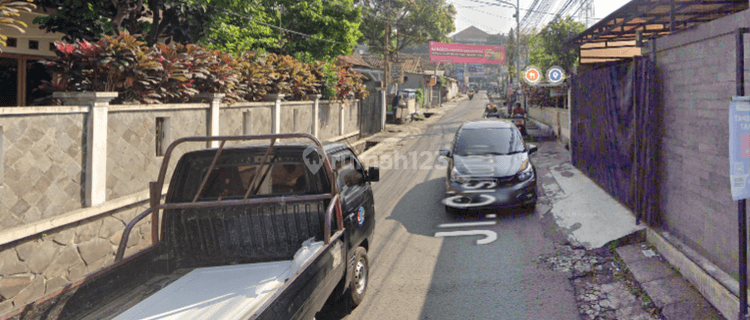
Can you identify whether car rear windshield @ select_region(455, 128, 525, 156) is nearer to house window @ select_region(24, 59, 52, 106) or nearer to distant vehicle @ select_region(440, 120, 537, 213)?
distant vehicle @ select_region(440, 120, 537, 213)

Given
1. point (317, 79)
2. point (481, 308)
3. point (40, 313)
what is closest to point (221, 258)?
point (40, 313)

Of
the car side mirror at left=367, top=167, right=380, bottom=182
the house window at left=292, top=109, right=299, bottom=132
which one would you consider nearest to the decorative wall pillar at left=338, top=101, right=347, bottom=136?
the house window at left=292, top=109, right=299, bottom=132

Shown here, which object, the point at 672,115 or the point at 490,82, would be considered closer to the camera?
the point at 672,115

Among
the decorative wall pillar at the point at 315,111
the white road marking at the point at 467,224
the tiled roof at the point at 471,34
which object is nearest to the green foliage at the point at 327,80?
the decorative wall pillar at the point at 315,111

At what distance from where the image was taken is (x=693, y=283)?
16.7 ft

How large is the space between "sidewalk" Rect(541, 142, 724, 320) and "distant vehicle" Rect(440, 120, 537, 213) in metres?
0.82

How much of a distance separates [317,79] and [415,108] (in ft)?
74.6

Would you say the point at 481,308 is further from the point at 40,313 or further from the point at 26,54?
the point at 26,54

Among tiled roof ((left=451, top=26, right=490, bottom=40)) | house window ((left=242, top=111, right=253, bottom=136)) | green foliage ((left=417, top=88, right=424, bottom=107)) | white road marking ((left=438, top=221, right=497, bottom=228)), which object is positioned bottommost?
white road marking ((left=438, top=221, right=497, bottom=228))

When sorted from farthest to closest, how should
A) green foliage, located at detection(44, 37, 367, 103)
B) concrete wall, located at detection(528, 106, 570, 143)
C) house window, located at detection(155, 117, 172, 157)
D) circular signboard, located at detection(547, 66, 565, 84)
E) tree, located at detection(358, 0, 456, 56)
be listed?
1. tree, located at detection(358, 0, 456, 56)
2. circular signboard, located at detection(547, 66, 565, 84)
3. concrete wall, located at detection(528, 106, 570, 143)
4. house window, located at detection(155, 117, 172, 157)
5. green foliage, located at detection(44, 37, 367, 103)

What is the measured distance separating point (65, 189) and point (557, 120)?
1773cm

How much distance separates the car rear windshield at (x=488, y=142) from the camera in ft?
32.2

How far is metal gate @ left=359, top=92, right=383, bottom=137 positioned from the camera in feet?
77.6

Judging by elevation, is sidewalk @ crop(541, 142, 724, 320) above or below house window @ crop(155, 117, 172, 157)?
below
